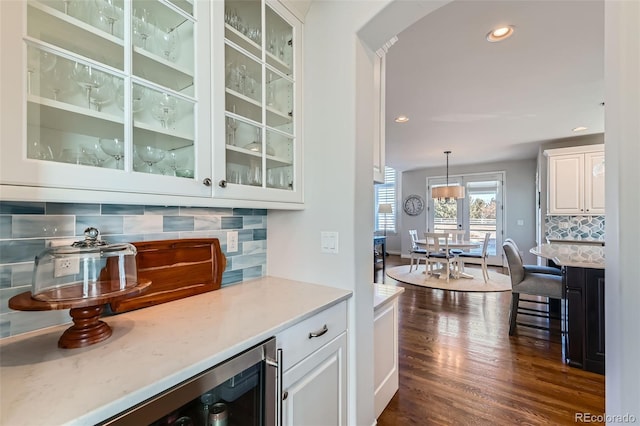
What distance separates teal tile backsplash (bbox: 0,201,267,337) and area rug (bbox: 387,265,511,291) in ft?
13.5

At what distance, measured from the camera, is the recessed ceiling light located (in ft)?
6.78

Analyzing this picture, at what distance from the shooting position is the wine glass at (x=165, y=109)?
3.41ft

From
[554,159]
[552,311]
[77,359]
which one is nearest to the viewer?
[77,359]

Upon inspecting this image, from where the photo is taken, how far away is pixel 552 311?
326 cm

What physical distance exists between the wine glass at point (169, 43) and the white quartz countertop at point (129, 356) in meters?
1.02

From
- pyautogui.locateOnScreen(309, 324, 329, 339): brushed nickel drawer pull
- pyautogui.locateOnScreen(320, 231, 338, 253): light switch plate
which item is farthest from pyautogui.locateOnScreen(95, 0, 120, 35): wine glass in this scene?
pyautogui.locateOnScreen(309, 324, 329, 339): brushed nickel drawer pull

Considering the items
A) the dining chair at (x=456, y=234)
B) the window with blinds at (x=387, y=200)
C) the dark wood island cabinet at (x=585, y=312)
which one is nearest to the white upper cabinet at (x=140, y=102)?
the dark wood island cabinet at (x=585, y=312)

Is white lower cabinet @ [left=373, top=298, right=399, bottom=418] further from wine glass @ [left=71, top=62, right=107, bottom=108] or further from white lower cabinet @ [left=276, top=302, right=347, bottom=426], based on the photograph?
wine glass @ [left=71, top=62, right=107, bottom=108]

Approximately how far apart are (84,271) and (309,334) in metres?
0.84

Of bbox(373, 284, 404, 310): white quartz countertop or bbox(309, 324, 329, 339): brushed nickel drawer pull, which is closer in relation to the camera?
bbox(309, 324, 329, 339): brushed nickel drawer pull

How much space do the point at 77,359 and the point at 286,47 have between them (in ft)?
5.35

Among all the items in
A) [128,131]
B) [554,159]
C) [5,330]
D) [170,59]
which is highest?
[554,159]

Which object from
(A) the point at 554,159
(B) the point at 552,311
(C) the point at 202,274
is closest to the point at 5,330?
(C) the point at 202,274

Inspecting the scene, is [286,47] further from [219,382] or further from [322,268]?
[219,382]
